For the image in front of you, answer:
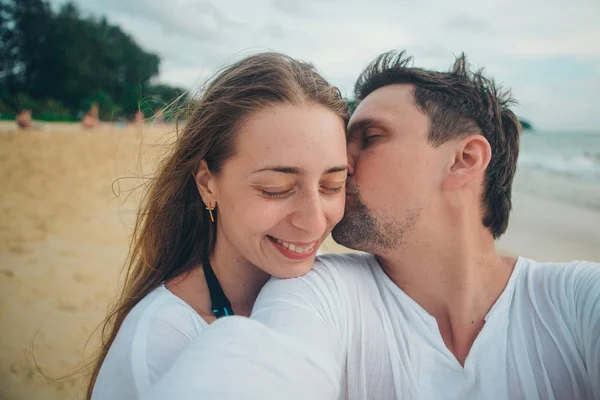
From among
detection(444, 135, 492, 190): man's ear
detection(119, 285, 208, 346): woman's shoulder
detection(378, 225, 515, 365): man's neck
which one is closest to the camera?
detection(119, 285, 208, 346): woman's shoulder

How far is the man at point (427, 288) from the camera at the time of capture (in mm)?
1798

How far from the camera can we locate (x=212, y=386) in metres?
1.22

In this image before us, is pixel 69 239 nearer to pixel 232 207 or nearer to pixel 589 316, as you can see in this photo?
pixel 232 207

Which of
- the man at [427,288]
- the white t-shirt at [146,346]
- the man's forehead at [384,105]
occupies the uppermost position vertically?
the man's forehead at [384,105]

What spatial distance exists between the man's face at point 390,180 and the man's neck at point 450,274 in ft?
0.36

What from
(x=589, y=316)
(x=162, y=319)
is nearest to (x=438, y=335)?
(x=589, y=316)

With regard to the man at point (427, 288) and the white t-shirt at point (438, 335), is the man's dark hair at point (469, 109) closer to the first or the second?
the man at point (427, 288)

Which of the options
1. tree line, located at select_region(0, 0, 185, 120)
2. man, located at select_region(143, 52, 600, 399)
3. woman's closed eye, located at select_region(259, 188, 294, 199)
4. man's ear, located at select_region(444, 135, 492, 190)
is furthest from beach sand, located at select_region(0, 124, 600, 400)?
tree line, located at select_region(0, 0, 185, 120)

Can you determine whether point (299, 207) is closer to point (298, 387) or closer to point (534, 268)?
point (298, 387)

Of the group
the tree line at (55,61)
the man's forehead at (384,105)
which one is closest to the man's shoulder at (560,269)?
the man's forehead at (384,105)

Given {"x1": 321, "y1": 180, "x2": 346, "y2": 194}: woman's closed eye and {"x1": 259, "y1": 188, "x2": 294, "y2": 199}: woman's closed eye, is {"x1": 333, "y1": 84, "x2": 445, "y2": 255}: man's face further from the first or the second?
{"x1": 259, "y1": 188, "x2": 294, "y2": 199}: woman's closed eye

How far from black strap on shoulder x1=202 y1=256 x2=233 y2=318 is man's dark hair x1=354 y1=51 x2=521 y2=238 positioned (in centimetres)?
144

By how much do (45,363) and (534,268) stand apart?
4.72m

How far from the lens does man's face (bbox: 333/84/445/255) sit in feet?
7.98
